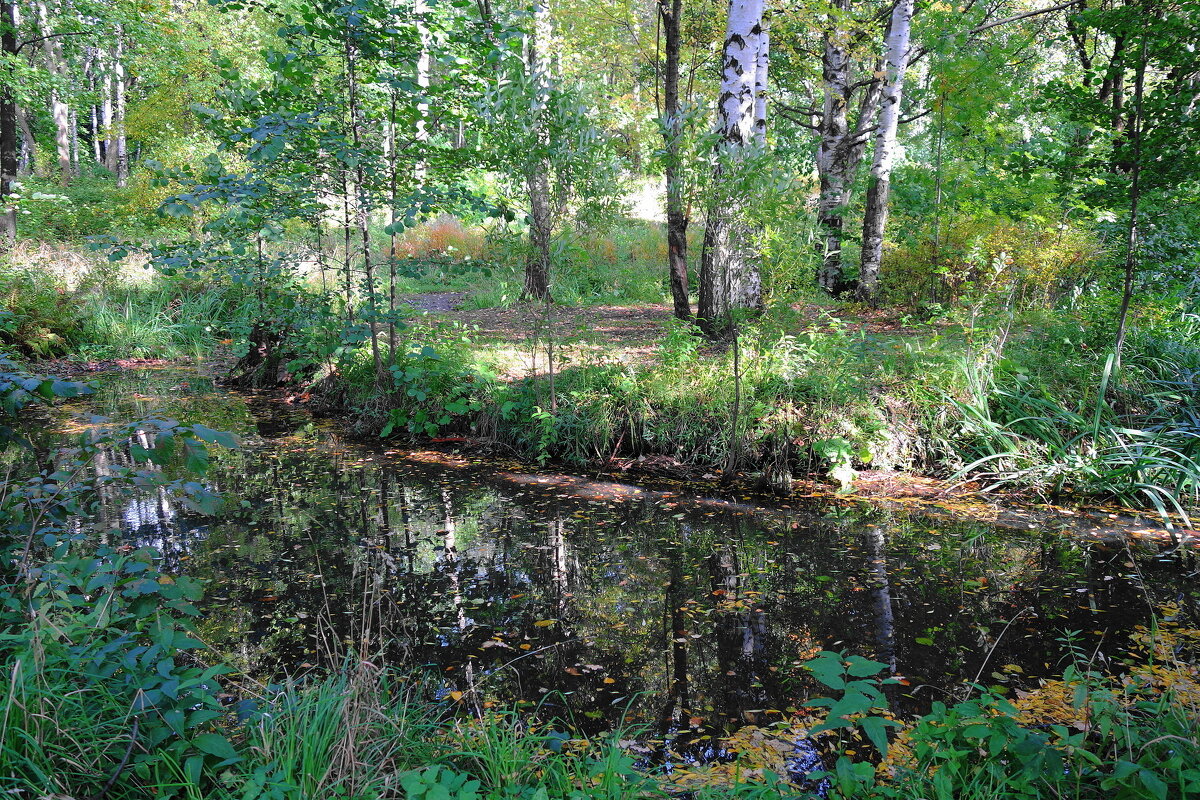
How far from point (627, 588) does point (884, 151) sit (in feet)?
25.2

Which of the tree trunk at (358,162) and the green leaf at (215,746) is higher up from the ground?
the tree trunk at (358,162)

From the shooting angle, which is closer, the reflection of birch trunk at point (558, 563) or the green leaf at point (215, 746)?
the green leaf at point (215, 746)

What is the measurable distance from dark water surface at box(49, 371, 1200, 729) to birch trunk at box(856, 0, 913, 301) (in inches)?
216

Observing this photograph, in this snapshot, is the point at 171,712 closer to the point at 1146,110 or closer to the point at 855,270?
the point at 1146,110

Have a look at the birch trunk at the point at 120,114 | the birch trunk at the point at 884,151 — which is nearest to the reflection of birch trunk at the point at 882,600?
the birch trunk at the point at 884,151

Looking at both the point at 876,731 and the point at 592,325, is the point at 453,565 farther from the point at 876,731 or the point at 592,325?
the point at 592,325

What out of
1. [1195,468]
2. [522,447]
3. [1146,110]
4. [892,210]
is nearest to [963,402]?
[1195,468]

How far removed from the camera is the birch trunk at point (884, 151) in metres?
9.23

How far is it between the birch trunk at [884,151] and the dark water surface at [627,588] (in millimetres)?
5483

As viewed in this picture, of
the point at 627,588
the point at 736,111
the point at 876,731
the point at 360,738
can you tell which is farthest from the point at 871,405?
the point at 360,738

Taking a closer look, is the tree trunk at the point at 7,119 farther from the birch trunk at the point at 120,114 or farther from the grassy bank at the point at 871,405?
the grassy bank at the point at 871,405

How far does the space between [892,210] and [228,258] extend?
10.9 m

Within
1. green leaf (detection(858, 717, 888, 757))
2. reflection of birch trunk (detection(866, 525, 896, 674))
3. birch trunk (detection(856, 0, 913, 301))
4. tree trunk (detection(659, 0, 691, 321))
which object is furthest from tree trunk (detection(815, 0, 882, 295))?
green leaf (detection(858, 717, 888, 757))

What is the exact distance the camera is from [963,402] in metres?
6.24
